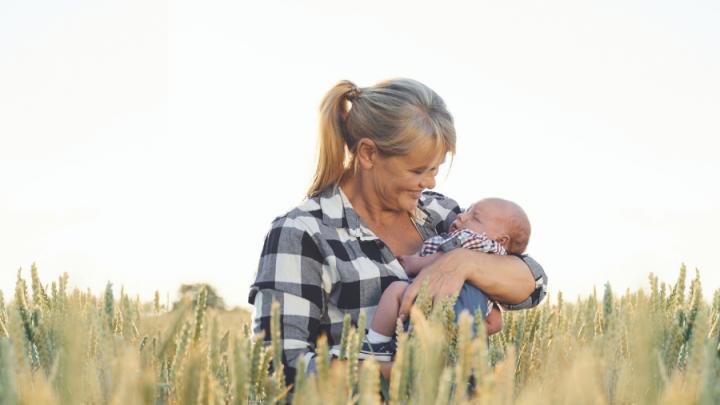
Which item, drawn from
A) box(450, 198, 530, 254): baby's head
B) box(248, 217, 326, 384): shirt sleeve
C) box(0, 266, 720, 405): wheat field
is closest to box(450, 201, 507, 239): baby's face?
box(450, 198, 530, 254): baby's head

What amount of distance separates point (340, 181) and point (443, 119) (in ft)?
1.68

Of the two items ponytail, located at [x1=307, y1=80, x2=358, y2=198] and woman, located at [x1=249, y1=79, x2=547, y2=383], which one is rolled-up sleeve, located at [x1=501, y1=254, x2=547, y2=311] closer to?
woman, located at [x1=249, y1=79, x2=547, y2=383]

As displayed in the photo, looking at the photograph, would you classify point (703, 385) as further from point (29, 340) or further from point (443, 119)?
point (443, 119)

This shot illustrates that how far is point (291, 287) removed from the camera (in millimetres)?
2760

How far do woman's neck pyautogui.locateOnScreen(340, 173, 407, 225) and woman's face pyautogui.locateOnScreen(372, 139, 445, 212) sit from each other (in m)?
0.04

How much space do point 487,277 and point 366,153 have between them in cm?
75

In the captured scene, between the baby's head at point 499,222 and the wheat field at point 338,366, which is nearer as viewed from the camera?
the wheat field at point 338,366

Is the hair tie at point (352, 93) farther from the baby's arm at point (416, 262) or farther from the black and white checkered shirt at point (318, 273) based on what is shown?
the baby's arm at point (416, 262)

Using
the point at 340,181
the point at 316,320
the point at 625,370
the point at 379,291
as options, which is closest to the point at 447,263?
the point at 379,291

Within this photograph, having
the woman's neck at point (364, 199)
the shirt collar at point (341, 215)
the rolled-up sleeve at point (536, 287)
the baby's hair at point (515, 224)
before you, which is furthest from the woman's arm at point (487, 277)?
the woman's neck at point (364, 199)

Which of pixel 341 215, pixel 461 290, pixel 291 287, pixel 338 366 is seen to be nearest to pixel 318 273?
pixel 291 287

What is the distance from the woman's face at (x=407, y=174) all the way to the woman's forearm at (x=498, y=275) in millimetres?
374

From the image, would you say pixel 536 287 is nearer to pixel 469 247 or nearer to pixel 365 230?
pixel 469 247

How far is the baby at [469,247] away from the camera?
2639mm
